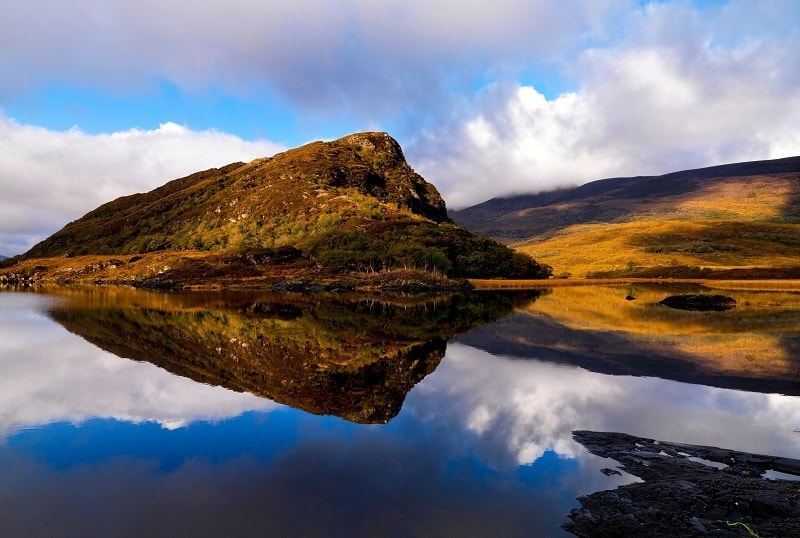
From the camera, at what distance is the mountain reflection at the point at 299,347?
72.2 ft

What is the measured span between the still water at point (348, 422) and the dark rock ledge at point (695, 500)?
0.73 meters

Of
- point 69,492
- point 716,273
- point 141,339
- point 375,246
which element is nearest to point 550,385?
point 69,492

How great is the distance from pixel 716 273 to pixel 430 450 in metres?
178

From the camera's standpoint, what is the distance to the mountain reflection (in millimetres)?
22016

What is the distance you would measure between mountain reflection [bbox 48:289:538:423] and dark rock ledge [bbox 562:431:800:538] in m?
8.80

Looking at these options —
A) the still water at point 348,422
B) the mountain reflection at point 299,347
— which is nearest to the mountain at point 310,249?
the mountain reflection at point 299,347

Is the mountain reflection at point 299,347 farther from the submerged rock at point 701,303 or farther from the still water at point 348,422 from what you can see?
the submerged rock at point 701,303

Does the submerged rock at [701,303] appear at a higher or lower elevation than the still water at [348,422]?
lower

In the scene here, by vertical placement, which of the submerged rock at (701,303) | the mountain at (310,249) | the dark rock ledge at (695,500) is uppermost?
the mountain at (310,249)

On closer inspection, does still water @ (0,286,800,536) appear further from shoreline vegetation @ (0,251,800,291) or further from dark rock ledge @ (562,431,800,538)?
→ shoreline vegetation @ (0,251,800,291)

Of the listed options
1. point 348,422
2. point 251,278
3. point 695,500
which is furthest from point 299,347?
point 251,278

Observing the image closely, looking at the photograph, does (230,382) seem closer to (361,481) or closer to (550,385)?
(361,481)

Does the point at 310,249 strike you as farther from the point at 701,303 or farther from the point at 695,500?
the point at 695,500

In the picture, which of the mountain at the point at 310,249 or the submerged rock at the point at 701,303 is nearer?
the submerged rock at the point at 701,303
